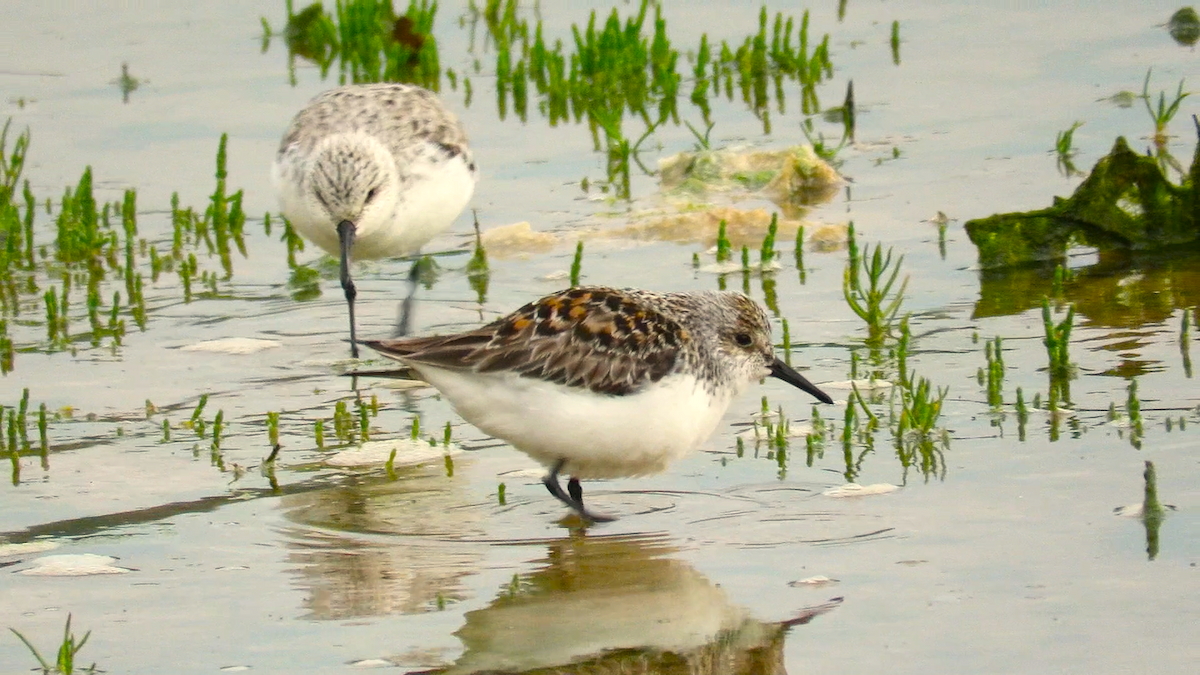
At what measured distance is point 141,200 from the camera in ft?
38.3

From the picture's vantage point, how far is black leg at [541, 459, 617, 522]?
22.5ft

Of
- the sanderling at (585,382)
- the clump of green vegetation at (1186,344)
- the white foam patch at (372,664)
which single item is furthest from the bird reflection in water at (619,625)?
the clump of green vegetation at (1186,344)

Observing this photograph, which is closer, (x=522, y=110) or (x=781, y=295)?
(x=781, y=295)

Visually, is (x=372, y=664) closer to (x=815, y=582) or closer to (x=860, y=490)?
(x=815, y=582)

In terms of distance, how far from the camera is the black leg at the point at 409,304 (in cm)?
947

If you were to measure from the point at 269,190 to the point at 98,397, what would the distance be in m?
3.80

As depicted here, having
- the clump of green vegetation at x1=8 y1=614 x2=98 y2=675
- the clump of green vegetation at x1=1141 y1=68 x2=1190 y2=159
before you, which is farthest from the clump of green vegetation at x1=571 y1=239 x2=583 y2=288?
the clump of green vegetation at x1=8 y1=614 x2=98 y2=675

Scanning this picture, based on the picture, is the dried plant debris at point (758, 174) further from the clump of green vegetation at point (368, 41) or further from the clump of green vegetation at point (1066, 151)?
the clump of green vegetation at point (368, 41)

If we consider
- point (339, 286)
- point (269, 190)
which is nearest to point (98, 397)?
point (339, 286)

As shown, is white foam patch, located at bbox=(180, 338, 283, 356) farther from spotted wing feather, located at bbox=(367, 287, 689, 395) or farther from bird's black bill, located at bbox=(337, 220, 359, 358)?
spotted wing feather, located at bbox=(367, 287, 689, 395)

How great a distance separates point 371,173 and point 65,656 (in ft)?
14.3

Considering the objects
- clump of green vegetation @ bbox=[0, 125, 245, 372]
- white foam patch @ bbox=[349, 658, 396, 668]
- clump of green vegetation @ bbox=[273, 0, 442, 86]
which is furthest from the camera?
clump of green vegetation @ bbox=[273, 0, 442, 86]

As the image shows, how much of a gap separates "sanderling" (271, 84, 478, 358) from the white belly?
8.29 feet

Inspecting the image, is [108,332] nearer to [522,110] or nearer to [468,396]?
[468,396]
